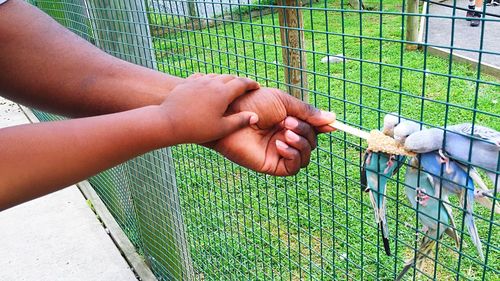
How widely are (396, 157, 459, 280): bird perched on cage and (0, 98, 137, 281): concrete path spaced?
1890mm

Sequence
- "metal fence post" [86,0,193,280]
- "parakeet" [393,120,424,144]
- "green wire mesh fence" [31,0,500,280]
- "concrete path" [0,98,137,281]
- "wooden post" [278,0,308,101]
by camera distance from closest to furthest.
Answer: "parakeet" [393,120,424,144], "wooden post" [278,0,308,101], "green wire mesh fence" [31,0,500,280], "metal fence post" [86,0,193,280], "concrete path" [0,98,137,281]

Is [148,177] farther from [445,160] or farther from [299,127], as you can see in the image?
[445,160]

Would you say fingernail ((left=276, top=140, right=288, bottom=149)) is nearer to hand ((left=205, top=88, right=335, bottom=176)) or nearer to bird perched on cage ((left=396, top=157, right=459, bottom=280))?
hand ((left=205, top=88, right=335, bottom=176))

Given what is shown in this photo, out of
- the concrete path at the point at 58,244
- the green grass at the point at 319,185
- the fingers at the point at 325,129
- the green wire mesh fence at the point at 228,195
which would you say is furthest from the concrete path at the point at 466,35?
the fingers at the point at 325,129

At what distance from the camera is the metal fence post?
1.85m

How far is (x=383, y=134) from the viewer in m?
0.93

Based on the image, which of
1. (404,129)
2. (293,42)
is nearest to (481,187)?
(404,129)

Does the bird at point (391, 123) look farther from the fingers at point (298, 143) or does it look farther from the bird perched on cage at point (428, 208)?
the fingers at point (298, 143)

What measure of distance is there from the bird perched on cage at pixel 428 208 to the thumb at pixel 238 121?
32cm

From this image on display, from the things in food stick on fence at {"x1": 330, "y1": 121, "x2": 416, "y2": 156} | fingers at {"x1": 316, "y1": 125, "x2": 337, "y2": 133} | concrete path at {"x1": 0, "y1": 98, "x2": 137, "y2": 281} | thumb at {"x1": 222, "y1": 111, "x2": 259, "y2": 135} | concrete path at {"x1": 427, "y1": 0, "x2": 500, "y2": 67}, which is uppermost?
thumb at {"x1": 222, "y1": 111, "x2": 259, "y2": 135}

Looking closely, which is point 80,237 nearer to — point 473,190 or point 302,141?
point 302,141

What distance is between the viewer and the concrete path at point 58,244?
8.30 feet

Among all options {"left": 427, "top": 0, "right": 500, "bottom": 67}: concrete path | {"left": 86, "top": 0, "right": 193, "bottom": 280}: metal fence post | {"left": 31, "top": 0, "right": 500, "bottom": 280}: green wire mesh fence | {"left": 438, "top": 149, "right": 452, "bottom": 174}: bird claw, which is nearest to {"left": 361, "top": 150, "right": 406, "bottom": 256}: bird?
{"left": 438, "top": 149, "right": 452, "bottom": 174}: bird claw

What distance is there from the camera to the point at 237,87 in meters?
0.98
